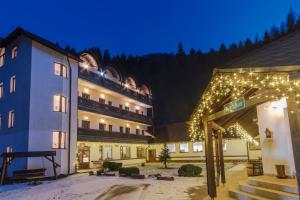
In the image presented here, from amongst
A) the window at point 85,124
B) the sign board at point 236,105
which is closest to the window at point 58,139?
the window at point 85,124

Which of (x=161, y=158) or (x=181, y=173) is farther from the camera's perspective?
(x=161, y=158)

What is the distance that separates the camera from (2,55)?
27.4 meters

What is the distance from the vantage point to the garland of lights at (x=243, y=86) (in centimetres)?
599

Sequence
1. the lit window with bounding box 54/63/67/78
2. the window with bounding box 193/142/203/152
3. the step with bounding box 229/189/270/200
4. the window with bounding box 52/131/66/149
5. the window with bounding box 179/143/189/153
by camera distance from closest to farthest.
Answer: the step with bounding box 229/189/270/200, the window with bounding box 52/131/66/149, the lit window with bounding box 54/63/67/78, the window with bounding box 193/142/203/152, the window with bounding box 179/143/189/153

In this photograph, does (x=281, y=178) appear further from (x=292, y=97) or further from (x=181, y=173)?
(x=181, y=173)

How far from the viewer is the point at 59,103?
2475 cm

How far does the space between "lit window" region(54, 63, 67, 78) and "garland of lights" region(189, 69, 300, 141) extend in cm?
Result: 1619

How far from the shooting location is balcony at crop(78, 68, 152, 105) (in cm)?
2931

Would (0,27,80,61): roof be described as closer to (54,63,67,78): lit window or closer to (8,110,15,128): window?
(54,63,67,78): lit window

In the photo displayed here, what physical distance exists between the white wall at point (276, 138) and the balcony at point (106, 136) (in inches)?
770

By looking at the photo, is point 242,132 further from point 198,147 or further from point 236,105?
point 198,147

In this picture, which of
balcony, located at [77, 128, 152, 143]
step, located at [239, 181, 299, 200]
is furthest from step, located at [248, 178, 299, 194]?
balcony, located at [77, 128, 152, 143]

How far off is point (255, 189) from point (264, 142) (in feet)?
9.82

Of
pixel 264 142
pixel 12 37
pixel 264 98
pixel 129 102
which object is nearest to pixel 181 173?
pixel 264 142
